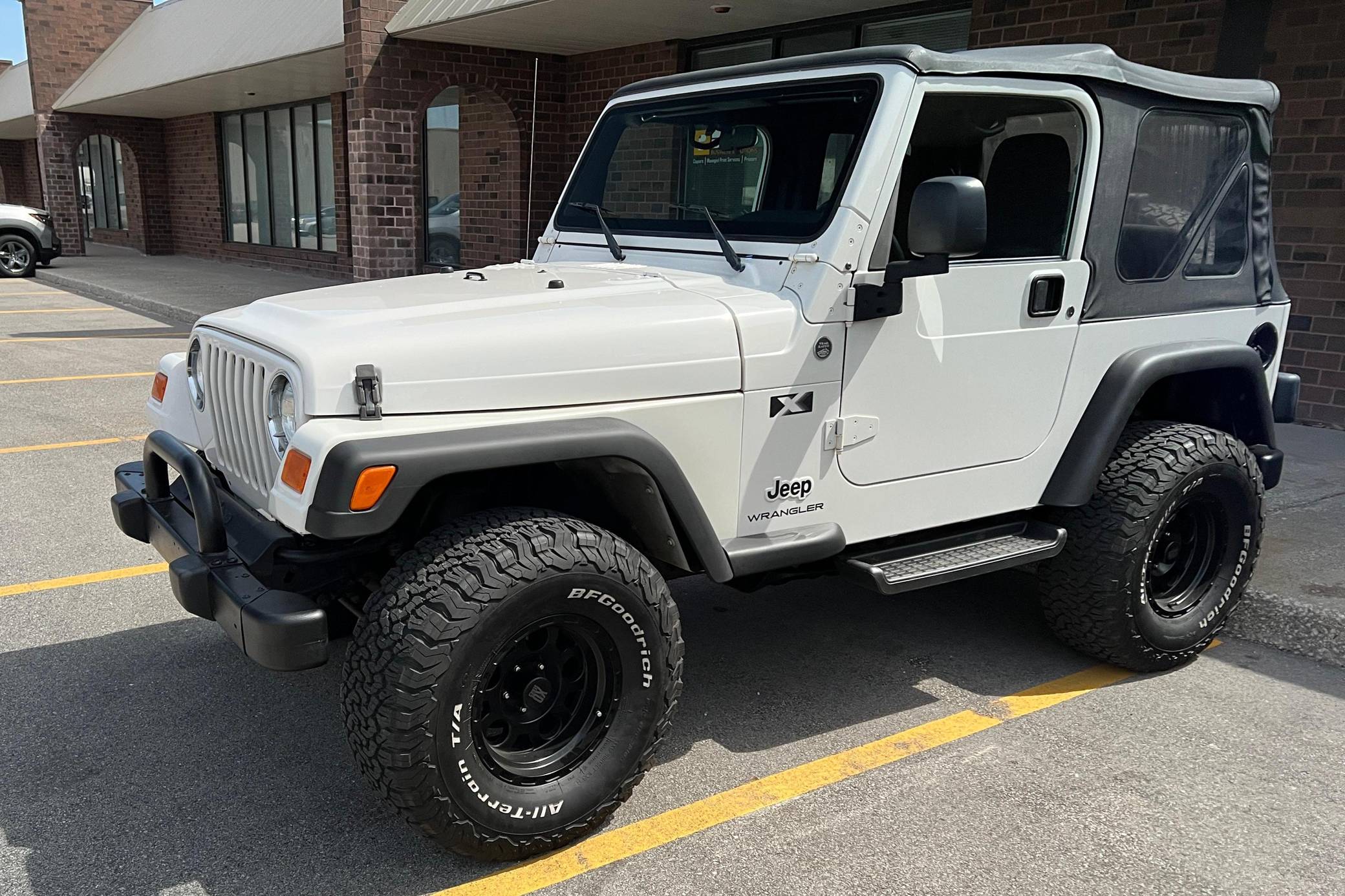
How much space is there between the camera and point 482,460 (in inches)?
104

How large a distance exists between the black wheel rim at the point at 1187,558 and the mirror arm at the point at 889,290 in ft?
5.24

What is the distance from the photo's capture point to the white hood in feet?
8.70

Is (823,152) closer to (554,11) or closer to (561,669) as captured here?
(561,669)

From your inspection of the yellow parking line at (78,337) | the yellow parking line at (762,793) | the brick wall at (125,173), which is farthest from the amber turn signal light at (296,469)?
the brick wall at (125,173)

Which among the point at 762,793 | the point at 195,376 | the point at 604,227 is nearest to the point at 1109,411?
the point at 762,793

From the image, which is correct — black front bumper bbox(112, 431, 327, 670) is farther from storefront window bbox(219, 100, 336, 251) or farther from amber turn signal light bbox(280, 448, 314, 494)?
storefront window bbox(219, 100, 336, 251)

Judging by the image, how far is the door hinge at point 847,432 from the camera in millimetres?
3264

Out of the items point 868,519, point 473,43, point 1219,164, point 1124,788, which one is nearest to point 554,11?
point 473,43

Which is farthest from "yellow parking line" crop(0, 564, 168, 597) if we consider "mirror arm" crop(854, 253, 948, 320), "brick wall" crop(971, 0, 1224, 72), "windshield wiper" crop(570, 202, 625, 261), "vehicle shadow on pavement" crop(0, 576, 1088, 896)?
"brick wall" crop(971, 0, 1224, 72)

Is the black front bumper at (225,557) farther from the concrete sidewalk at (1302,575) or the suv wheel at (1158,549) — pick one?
the concrete sidewalk at (1302,575)

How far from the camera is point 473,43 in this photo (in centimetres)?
1251

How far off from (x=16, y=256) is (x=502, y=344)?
20897 millimetres

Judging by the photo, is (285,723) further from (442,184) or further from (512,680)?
(442,184)

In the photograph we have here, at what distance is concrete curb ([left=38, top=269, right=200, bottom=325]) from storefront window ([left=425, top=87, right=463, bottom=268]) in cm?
363
